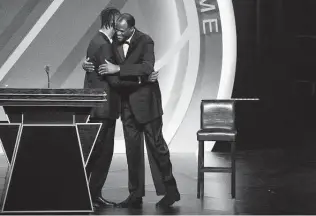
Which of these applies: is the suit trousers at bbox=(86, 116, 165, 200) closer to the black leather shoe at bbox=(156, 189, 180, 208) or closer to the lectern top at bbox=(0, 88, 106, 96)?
the black leather shoe at bbox=(156, 189, 180, 208)

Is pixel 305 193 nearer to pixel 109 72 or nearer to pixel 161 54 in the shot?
pixel 109 72

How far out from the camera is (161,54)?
918cm

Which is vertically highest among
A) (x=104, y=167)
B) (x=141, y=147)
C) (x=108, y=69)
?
(x=108, y=69)

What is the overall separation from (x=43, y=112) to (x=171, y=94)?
14.4 ft

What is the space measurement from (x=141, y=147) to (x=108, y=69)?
0.65 meters

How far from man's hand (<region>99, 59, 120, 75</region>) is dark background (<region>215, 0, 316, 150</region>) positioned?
14.5 ft

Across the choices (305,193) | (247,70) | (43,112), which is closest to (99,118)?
(43,112)

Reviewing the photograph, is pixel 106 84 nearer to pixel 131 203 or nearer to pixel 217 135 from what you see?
pixel 131 203

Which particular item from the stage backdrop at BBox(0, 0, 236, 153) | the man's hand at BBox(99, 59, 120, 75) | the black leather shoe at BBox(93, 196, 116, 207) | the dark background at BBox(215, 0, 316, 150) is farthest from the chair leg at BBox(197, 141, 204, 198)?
the dark background at BBox(215, 0, 316, 150)

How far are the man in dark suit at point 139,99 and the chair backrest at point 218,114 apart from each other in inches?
36.6

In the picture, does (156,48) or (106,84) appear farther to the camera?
(156,48)

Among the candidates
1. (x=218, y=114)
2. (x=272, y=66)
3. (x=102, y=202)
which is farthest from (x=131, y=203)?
(x=272, y=66)

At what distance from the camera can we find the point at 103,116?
16.8 feet

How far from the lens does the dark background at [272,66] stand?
9.29m
